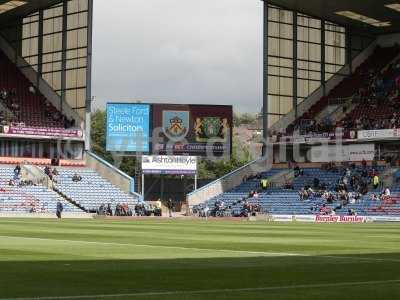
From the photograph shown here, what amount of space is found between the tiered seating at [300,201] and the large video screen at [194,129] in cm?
471

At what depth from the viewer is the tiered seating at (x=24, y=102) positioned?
8175 centimetres

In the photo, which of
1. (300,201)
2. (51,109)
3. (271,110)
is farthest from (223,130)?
(51,109)

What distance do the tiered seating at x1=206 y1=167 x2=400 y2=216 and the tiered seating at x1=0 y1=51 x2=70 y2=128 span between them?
698 inches

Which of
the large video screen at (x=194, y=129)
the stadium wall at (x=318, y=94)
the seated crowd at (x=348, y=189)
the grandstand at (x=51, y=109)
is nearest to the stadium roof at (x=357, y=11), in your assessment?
the stadium wall at (x=318, y=94)

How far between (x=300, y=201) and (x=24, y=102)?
2914cm

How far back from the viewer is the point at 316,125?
268 feet

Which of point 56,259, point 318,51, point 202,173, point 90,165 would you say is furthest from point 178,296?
point 202,173

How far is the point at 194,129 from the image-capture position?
80.0 m

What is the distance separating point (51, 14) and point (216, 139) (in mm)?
21359

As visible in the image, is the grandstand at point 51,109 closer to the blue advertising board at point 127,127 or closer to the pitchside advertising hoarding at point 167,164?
the pitchside advertising hoarding at point 167,164

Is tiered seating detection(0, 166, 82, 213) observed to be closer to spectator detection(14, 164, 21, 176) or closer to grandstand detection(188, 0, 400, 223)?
spectator detection(14, 164, 21, 176)

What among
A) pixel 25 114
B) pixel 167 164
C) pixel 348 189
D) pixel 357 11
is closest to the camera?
pixel 348 189

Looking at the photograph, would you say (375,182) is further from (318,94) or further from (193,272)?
(193,272)

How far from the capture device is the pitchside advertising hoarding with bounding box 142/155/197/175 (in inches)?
3174
